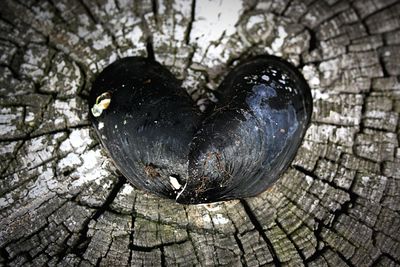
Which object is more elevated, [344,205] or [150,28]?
[150,28]

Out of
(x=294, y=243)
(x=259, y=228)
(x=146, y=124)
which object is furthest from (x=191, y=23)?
(x=294, y=243)

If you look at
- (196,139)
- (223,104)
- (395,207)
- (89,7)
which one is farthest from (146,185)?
(395,207)

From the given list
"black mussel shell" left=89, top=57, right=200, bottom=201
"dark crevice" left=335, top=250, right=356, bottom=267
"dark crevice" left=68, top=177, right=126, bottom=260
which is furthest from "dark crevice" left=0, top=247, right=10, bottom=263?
"dark crevice" left=335, top=250, right=356, bottom=267

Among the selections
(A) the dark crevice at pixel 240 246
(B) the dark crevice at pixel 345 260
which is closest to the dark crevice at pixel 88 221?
(A) the dark crevice at pixel 240 246

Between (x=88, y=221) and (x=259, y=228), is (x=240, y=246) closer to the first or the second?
(x=259, y=228)

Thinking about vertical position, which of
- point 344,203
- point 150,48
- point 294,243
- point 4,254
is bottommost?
point 4,254

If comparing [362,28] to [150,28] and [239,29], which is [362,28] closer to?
[239,29]
